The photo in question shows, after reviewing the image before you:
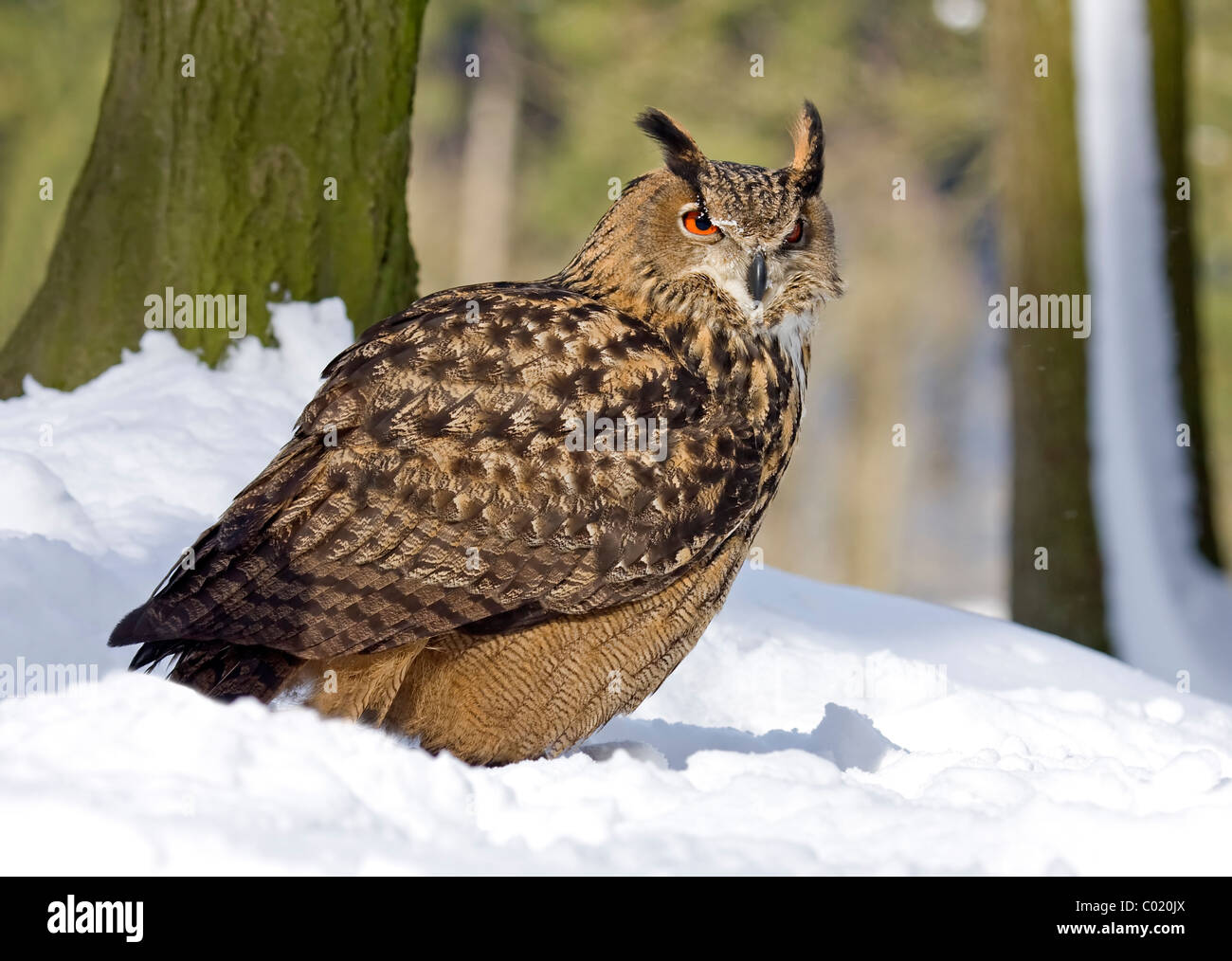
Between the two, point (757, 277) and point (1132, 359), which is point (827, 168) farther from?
point (757, 277)

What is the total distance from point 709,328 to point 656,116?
0.68 m

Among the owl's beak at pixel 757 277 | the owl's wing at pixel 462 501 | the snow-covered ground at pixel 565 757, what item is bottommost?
the snow-covered ground at pixel 565 757

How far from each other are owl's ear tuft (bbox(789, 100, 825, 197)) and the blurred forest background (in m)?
14.5

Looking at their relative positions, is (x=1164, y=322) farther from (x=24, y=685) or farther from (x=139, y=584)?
(x=24, y=685)

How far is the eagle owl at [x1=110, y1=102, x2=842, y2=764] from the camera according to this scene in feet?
11.1

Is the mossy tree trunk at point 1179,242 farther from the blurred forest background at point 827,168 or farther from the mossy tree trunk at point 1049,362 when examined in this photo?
the blurred forest background at point 827,168

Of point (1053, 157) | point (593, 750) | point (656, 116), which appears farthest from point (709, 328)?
point (1053, 157)

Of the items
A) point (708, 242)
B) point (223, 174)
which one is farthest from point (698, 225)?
point (223, 174)

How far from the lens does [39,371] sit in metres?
5.86

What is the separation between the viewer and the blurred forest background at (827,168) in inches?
901

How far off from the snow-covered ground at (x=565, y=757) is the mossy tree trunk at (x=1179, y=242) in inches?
92.1
